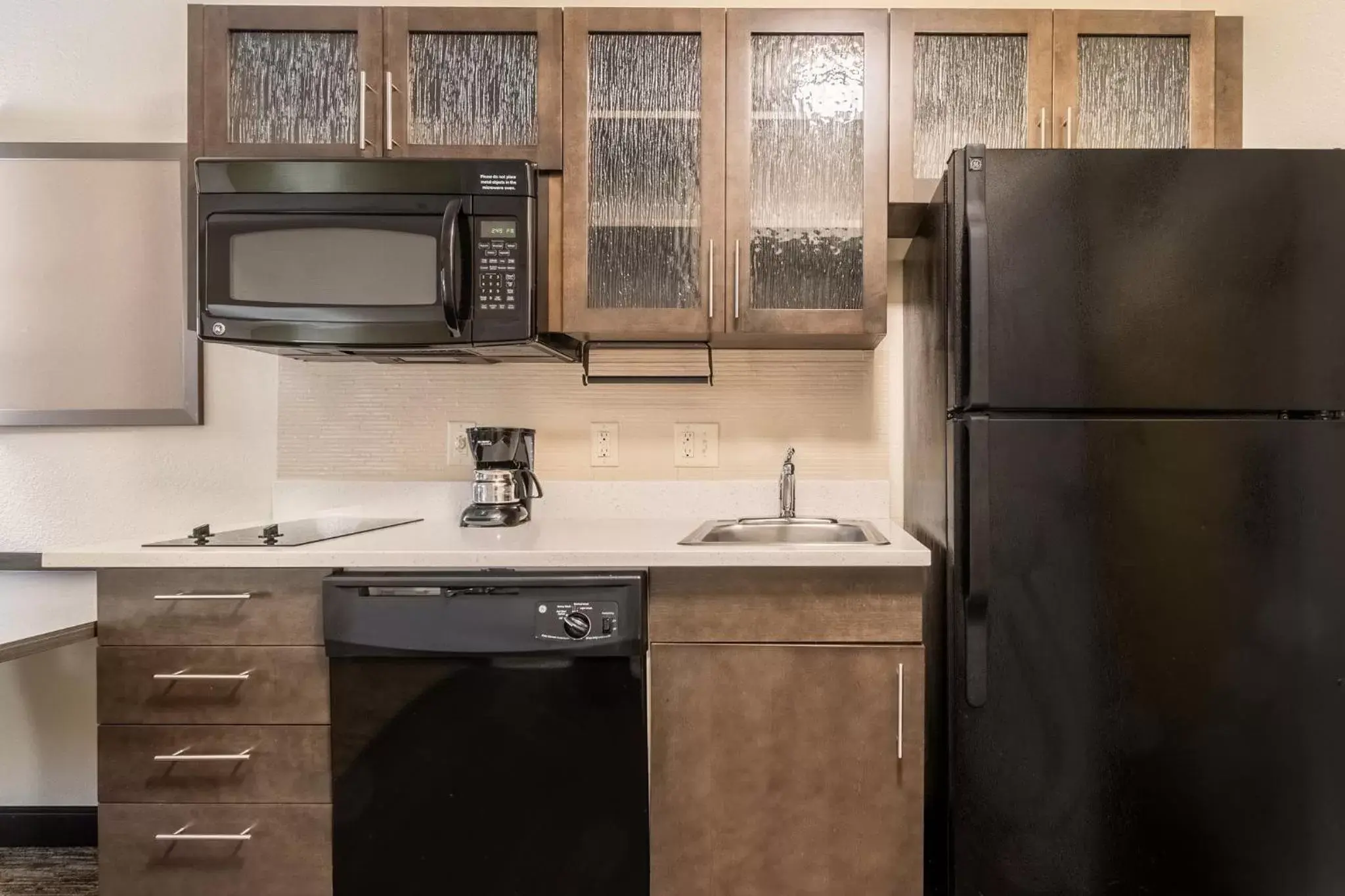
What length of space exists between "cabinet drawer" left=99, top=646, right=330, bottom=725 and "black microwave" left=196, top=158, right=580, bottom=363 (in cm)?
66

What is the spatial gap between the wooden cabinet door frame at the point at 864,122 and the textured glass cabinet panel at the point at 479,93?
46cm

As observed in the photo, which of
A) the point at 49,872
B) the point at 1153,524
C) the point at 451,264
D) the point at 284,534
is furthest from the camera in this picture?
the point at 49,872

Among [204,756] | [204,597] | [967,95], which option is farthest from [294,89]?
[967,95]

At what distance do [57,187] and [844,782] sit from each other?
8.05 feet

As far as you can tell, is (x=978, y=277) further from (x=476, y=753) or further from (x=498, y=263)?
(x=476, y=753)

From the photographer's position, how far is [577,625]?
1.37 meters

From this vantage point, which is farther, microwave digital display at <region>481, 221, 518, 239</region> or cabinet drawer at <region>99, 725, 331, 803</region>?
microwave digital display at <region>481, 221, 518, 239</region>

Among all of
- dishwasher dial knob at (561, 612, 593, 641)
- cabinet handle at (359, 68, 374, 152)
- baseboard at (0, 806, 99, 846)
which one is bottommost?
baseboard at (0, 806, 99, 846)

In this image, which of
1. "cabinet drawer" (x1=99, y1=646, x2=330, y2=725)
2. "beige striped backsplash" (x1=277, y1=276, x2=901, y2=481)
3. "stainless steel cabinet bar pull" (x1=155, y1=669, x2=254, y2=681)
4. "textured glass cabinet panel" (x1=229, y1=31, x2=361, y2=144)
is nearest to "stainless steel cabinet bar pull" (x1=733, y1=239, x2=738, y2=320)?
"beige striped backsplash" (x1=277, y1=276, x2=901, y2=481)

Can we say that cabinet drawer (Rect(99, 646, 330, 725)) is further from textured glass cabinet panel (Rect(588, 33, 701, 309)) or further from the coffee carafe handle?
textured glass cabinet panel (Rect(588, 33, 701, 309))

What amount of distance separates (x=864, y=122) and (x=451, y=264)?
97 cm

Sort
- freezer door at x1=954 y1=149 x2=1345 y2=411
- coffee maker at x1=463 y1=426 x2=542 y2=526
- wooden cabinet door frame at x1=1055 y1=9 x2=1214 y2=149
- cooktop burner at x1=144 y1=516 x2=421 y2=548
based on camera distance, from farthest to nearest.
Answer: coffee maker at x1=463 y1=426 x2=542 y2=526, wooden cabinet door frame at x1=1055 y1=9 x2=1214 y2=149, cooktop burner at x1=144 y1=516 x2=421 y2=548, freezer door at x1=954 y1=149 x2=1345 y2=411

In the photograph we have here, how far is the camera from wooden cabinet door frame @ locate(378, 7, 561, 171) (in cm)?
165

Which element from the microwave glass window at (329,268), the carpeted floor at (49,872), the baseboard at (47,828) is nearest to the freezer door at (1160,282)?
the microwave glass window at (329,268)
